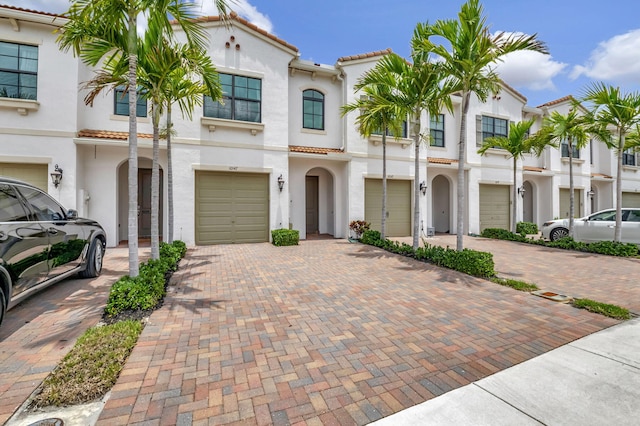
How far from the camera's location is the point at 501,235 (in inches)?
539

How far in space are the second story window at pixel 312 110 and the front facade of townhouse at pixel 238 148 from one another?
0.04 metres

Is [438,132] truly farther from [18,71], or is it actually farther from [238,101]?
[18,71]

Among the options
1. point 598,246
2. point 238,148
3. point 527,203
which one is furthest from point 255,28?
point 527,203

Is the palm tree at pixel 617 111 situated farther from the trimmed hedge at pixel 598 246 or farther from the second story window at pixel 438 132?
the second story window at pixel 438 132

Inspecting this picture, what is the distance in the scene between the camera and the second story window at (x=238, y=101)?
36.5ft

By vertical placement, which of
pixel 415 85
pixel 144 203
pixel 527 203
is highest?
pixel 415 85

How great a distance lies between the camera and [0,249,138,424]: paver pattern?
2699 mm

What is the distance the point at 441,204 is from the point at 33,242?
17.2m

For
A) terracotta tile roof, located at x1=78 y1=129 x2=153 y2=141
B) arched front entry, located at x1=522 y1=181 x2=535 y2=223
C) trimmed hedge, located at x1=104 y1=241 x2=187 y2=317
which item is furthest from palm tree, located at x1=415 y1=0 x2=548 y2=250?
arched front entry, located at x1=522 y1=181 x2=535 y2=223

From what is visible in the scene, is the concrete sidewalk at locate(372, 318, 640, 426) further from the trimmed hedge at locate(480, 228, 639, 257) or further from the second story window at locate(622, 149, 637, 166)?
the second story window at locate(622, 149, 637, 166)

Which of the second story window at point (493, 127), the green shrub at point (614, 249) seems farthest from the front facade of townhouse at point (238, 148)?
the green shrub at point (614, 249)

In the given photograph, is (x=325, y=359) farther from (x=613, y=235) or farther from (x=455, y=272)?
(x=613, y=235)

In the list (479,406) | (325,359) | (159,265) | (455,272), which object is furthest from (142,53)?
(455,272)

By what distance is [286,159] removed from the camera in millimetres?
11836
